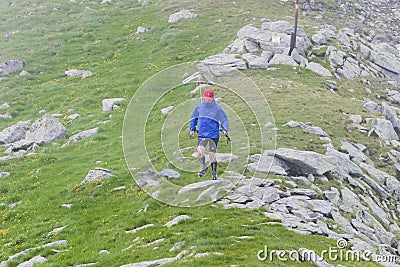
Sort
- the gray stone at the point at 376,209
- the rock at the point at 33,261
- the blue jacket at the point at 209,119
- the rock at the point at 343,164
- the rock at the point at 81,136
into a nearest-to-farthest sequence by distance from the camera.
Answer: the rock at the point at 33,261
the blue jacket at the point at 209,119
the gray stone at the point at 376,209
the rock at the point at 343,164
the rock at the point at 81,136

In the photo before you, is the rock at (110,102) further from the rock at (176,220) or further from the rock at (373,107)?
the rock at (176,220)

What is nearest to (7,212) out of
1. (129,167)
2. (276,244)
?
(129,167)

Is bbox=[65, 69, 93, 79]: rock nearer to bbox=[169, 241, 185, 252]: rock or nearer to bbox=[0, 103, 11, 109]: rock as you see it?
bbox=[0, 103, 11, 109]: rock

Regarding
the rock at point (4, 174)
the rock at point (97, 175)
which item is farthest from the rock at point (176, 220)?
the rock at point (4, 174)

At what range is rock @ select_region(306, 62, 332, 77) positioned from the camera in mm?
37312

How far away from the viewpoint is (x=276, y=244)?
13.4 metres

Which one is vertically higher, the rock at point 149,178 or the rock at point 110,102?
the rock at point 149,178

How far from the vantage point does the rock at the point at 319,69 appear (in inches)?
1469

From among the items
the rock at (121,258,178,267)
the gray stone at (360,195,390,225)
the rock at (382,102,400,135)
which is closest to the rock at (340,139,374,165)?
the gray stone at (360,195,390,225)

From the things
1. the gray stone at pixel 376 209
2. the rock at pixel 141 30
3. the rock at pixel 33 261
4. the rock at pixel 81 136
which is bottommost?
the rock at pixel 81 136

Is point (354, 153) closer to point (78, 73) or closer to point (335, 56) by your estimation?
point (335, 56)

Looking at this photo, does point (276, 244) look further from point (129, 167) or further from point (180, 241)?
point (129, 167)

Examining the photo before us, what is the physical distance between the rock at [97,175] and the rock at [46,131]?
821 centimetres

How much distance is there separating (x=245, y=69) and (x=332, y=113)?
8908 millimetres
